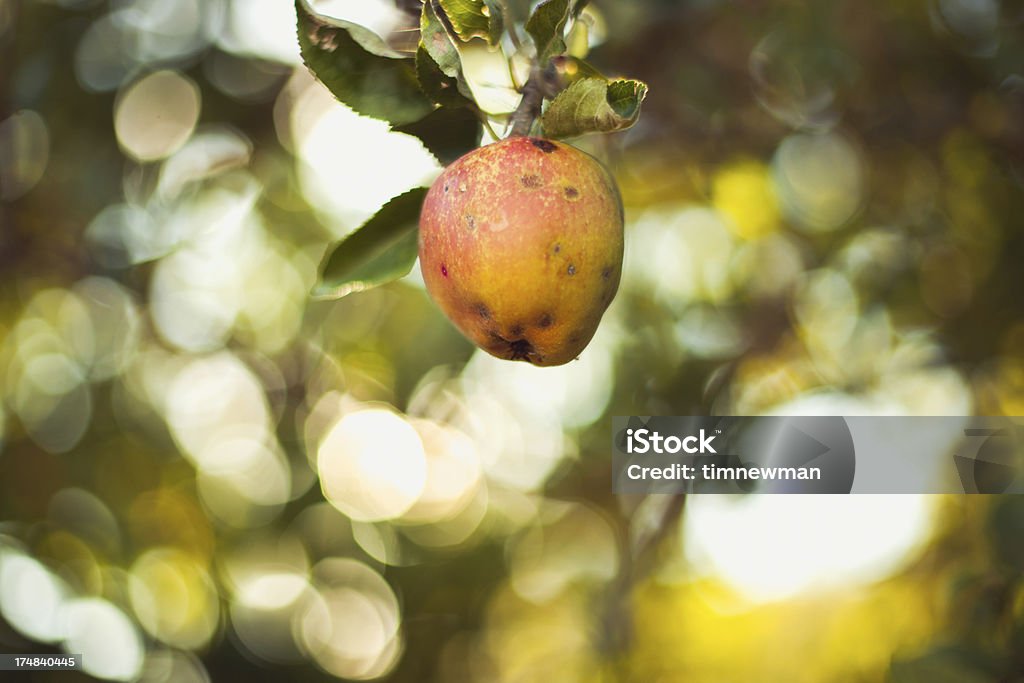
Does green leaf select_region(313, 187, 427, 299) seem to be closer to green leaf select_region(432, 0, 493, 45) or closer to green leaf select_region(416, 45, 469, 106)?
green leaf select_region(416, 45, 469, 106)

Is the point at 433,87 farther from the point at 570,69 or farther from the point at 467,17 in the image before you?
the point at 570,69

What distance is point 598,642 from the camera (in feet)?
15.5

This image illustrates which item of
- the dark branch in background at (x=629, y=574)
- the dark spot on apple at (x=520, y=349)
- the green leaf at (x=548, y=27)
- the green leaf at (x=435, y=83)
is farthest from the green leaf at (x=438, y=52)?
the dark branch in background at (x=629, y=574)

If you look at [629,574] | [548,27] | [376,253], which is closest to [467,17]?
[548,27]

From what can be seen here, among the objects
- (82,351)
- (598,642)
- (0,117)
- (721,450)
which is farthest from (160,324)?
(721,450)

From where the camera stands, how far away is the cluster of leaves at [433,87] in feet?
3.61

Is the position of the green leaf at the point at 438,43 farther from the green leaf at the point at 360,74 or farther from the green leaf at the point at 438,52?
the green leaf at the point at 360,74

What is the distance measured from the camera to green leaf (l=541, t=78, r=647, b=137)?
1.04 meters

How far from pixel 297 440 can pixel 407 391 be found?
6.39 feet

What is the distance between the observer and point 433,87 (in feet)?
3.93

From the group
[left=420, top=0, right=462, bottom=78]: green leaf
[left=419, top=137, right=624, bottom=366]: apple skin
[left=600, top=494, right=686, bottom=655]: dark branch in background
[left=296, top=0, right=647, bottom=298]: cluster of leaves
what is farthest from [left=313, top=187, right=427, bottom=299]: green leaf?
[left=600, top=494, right=686, bottom=655]: dark branch in background

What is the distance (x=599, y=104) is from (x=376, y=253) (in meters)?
0.44

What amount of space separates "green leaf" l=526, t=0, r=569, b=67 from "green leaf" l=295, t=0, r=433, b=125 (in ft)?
0.61

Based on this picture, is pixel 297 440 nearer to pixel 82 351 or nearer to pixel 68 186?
pixel 82 351
